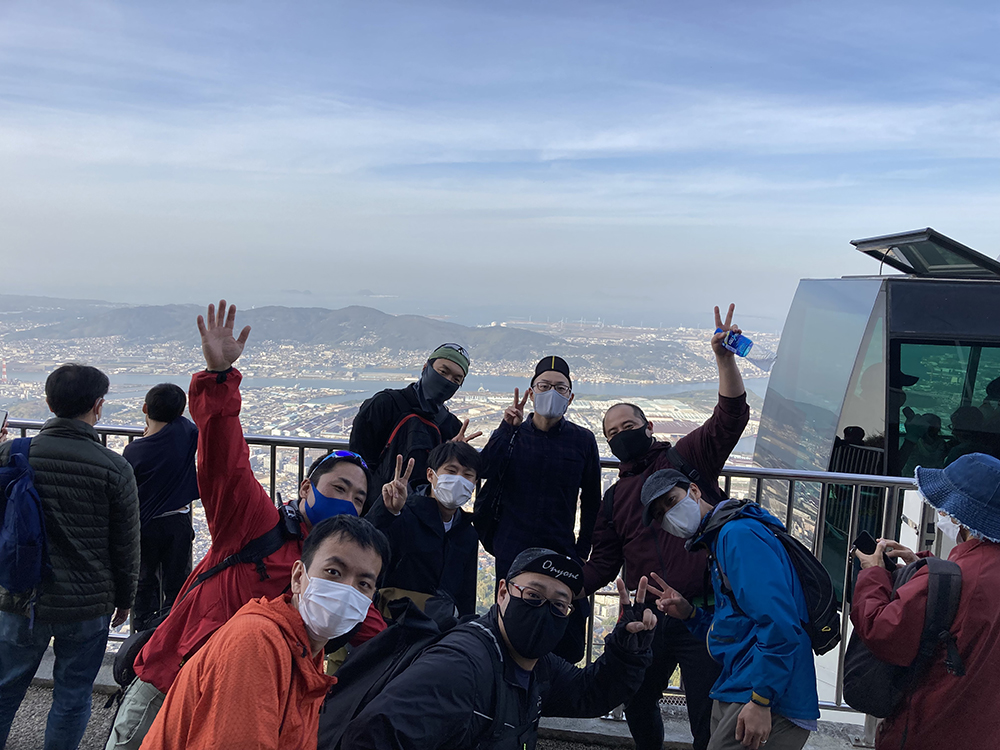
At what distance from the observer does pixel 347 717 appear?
2305mm

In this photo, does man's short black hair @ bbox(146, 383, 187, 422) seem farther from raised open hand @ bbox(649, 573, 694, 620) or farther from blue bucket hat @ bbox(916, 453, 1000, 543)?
blue bucket hat @ bbox(916, 453, 1000, 543)

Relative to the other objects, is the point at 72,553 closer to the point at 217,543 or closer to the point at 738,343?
the point at 217,543

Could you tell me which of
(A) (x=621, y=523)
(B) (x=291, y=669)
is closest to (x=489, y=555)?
(A) (x=621, y=523)

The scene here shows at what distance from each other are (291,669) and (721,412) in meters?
2.34

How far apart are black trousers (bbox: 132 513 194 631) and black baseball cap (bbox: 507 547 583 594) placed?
274cm

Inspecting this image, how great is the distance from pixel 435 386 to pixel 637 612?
69.9 inches

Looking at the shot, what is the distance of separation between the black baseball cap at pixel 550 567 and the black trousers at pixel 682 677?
803 millimetres

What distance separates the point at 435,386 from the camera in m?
4.03

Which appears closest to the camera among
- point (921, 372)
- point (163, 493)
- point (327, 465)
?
point (327, 465)

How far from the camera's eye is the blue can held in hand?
3432mm

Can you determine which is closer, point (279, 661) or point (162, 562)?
point (279, 661)

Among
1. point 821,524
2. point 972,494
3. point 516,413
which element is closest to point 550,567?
point 516,413

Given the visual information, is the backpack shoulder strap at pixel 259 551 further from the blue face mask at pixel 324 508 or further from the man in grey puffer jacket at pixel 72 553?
the man in grey puffer jacket at pixel 72 553

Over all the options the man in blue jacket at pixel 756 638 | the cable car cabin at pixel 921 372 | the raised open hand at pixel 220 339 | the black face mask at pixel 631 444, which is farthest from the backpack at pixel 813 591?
the cable car cabin at pixel 921 372
